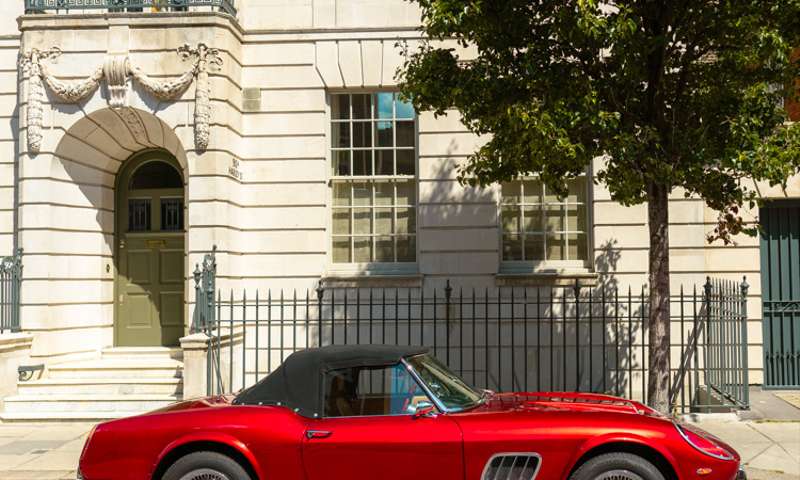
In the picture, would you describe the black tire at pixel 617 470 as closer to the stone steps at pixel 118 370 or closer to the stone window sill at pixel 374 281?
the stone window sill at pixel 374 281

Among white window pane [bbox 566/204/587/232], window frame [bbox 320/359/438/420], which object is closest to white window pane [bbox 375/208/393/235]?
white window pane [bbox 566/204/587/232]

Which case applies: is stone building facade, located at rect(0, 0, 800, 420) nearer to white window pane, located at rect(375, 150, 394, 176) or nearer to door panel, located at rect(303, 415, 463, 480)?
white window pane, located at rect(375, 150, 394, 176)

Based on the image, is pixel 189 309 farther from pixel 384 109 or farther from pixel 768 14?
pixel 768 14

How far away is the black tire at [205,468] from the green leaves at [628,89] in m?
4.22

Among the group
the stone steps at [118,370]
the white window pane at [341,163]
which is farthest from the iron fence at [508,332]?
the white window pane at [341,163]

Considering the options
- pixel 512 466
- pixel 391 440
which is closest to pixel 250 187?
pixel 391 440

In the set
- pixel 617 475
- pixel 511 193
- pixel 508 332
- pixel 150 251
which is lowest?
pixel 617 475

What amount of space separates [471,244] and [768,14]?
18.3ft

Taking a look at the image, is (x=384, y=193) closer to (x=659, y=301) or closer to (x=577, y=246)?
(x=577, y=246)

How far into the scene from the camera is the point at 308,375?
5.74 metres

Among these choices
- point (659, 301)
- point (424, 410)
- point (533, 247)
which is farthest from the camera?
point (533, 247)

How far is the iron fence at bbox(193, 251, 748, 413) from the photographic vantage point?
11469mm

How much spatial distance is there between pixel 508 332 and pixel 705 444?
257 inches

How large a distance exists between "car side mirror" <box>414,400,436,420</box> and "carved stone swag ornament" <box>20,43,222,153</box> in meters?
6.90
